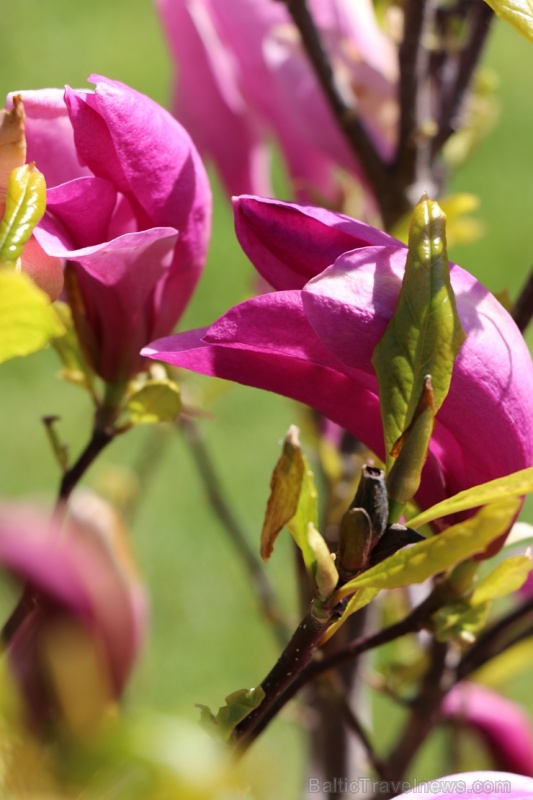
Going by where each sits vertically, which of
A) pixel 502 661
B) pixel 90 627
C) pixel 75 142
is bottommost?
pixel 502 661

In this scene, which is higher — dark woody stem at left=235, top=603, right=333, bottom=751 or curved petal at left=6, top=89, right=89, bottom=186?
curved petal at left=6, top=89, right=89, bottom=186

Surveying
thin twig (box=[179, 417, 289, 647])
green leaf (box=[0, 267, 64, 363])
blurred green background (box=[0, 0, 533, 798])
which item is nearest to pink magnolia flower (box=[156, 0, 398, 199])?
thin twig (box=[179, 417, 289, 647])

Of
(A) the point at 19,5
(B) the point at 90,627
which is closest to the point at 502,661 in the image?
(B) the point at 90,627

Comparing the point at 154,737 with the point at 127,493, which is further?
the point at 127,493

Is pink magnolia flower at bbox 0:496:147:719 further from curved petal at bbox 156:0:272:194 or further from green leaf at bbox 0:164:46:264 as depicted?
curved petal at bbox 156:0:272:194

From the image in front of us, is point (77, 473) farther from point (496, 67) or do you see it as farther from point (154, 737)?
point (496, 67)

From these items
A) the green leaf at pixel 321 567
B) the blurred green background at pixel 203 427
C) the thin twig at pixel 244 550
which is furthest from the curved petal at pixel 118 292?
the blurred green background at pixel 203 427

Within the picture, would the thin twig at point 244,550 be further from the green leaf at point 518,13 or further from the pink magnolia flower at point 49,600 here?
the green leaf at point 518,13
